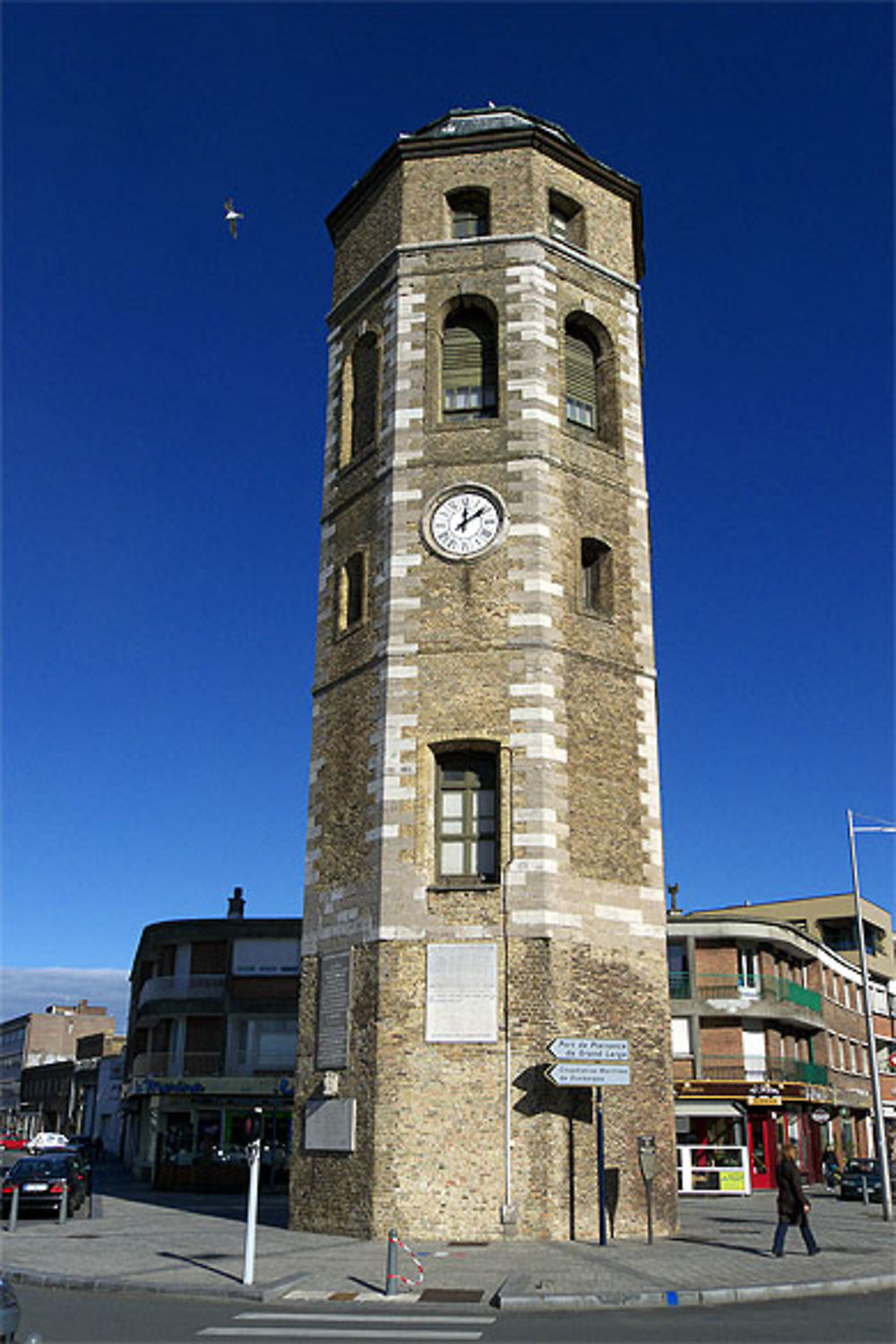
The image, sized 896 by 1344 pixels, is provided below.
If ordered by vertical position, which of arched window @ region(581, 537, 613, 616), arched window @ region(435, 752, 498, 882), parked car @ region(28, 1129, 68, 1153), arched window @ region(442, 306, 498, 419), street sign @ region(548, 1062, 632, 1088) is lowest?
parked car @ region(28, 1129, 68, 1153)

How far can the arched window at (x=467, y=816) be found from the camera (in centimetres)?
2116

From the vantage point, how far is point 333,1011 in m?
21.1

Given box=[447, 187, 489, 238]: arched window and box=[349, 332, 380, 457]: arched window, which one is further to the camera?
box=[447, 187, 489, 238]: arched window

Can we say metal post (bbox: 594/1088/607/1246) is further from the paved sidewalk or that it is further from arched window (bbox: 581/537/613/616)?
arched window (bbox: 581/537/613/616)

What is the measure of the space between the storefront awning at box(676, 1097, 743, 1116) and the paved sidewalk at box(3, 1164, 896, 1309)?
12967 millimetres

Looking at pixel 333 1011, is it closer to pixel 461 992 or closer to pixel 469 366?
pixel 461 992

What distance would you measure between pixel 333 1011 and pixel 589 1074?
4.70 metres

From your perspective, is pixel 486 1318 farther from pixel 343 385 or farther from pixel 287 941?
pixel 287 941

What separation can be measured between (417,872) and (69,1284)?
840 centimetres

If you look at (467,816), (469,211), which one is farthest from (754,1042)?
(469,211)

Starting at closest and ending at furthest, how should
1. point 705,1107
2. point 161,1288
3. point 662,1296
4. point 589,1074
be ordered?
point 662,1296, point 161,1288, point 589,1074, point 705,1107

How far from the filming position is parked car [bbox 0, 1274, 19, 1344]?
909cm

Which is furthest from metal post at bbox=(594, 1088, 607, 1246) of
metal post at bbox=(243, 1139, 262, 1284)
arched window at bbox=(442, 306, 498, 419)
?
arched window at bbox=(442, 306, 498, 419)

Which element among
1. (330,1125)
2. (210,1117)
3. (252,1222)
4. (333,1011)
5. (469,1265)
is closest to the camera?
(252,1222)
